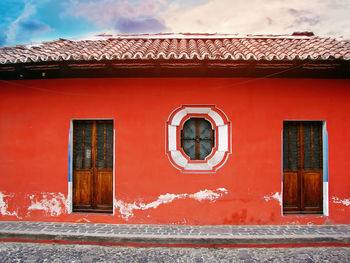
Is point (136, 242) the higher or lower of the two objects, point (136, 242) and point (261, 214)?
the lower

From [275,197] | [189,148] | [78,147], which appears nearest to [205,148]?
[189,148]

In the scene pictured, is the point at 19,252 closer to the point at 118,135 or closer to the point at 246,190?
the point at 118,135

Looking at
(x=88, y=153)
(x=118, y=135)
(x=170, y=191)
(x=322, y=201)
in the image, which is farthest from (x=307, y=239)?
(x=88, y=153)

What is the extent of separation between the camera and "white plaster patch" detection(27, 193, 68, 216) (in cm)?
519

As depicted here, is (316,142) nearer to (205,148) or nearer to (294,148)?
(294,148)

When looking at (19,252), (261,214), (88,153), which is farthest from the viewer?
(88,153)

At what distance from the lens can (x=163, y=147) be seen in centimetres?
516

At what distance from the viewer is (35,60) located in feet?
14.5

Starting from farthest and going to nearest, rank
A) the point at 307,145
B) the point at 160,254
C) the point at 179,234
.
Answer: the point at 307,145
the point at 179,234
the point at 160,254

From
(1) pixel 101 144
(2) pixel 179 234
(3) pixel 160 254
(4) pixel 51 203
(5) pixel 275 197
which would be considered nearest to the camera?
(3) pixel 160 254

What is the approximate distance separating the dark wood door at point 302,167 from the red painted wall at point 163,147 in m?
0.23

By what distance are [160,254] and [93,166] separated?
249cm

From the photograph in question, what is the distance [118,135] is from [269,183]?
3.52 meters

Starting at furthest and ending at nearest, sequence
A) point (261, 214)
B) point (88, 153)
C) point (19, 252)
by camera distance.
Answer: point (88, 153)
point (261, 214)
point (19, 252)
